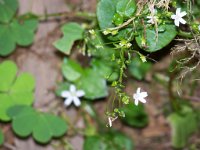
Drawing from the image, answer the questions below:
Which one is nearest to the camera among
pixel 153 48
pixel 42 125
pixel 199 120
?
pixel 153 48

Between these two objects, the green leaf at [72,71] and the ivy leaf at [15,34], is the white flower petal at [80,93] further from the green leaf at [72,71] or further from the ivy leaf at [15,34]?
the ivy leaf at [15,34]

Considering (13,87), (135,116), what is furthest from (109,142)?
(13,87)

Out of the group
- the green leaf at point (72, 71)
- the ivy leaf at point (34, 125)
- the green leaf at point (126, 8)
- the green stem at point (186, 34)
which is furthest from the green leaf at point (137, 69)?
the green leaf at point (126, 8)

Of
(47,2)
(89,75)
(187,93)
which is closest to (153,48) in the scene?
(89,75)

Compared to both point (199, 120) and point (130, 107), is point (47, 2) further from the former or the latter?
point (199, 120)

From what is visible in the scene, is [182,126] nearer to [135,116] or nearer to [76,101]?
[135,116]
